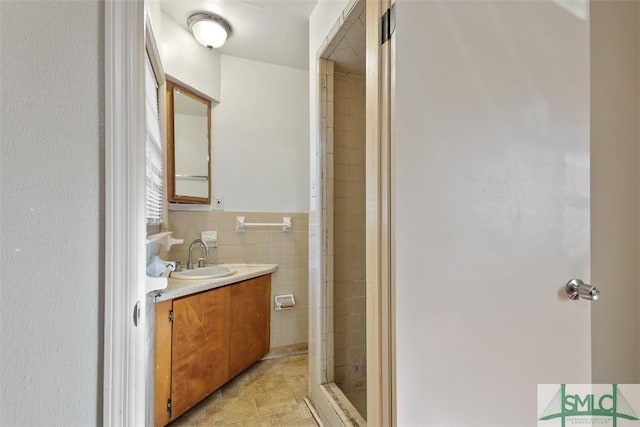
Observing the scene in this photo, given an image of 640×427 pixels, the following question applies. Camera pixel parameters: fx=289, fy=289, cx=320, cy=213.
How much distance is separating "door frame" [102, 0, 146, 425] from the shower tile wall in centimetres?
137

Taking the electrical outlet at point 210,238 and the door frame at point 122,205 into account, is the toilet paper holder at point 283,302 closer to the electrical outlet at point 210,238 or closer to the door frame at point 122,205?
the electrical outlet at point 210,238

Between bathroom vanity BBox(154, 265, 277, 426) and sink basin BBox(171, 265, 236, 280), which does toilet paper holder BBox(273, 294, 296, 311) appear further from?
Result: sink basin BBox(171, 265, 236, 280)

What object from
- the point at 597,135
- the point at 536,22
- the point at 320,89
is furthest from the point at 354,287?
the point at 536,22

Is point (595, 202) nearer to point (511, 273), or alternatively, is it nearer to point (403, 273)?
point (511, 273)

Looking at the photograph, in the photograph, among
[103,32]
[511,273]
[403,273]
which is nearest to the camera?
[103,32]

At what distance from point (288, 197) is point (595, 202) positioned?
2.07 m

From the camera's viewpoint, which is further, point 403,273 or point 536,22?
point 536,22

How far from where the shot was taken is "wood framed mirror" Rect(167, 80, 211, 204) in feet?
7.09

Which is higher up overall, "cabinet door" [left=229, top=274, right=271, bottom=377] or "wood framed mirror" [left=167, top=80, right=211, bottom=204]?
"wood framed mirror" [left=167, top=80, right=211, bottom=204]

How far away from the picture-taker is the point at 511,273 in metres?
0.94

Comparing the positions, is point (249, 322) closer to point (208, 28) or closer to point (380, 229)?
point (380, 229)

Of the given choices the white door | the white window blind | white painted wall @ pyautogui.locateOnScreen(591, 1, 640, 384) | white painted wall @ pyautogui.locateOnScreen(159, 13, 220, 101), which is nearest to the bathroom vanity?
the white window blind

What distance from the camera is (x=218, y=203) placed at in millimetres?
2457

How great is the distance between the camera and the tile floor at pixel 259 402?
5.56ft
